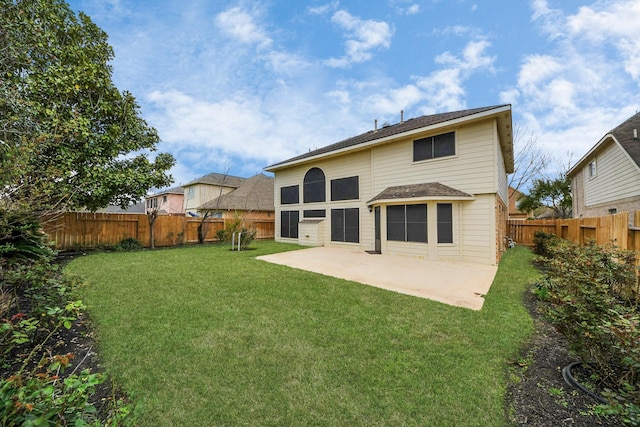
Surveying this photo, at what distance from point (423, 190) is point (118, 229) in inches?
528

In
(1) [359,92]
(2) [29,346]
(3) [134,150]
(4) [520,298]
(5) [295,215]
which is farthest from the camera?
(5) [295,215]

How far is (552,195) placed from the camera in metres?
24.8

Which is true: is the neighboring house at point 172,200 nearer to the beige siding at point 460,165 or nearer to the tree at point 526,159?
the beige siding at point 460,165

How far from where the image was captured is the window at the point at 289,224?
1551 cm

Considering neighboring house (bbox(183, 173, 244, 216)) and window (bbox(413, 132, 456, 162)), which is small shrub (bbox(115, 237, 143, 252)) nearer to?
window (bbox(413, 132, 456, 162))

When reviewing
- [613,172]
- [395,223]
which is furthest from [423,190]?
[613,172]

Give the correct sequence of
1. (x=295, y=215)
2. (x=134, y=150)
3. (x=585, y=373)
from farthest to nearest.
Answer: (x=295, y=215) < (x=134, y=150) < (x=585, y=373)

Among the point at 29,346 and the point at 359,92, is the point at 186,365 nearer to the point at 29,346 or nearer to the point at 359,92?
the point at 29,346

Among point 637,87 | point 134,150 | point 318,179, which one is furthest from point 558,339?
point 637,87

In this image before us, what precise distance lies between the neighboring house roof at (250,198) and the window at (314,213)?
9576 mm

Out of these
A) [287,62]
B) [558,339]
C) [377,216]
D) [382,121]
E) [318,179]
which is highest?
[287,62]

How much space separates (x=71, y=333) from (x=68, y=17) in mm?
11720

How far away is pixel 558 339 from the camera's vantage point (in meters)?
3.62

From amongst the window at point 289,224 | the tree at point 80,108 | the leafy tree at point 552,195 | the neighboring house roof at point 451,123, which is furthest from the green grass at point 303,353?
the leafy tree at point 552,195
